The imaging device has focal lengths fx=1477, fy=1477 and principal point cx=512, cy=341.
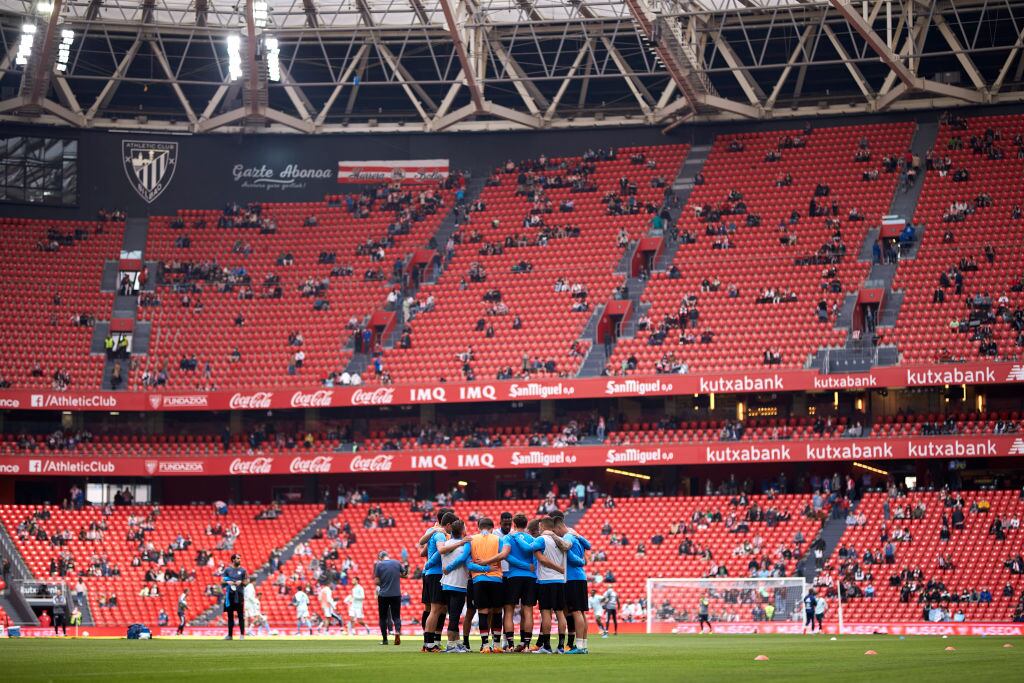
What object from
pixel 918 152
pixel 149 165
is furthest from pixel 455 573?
pixel 149 165

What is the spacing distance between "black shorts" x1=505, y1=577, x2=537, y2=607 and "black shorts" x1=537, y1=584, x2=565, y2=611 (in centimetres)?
13

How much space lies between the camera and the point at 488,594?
2109cm

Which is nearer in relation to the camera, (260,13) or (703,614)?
(703,614)

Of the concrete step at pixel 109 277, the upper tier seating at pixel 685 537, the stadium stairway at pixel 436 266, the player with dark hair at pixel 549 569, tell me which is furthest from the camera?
the concrete step at pixel 109 277

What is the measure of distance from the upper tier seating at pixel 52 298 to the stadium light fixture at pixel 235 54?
36.8ft

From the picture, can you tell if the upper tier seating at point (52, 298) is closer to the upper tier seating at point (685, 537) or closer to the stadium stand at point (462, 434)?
the stadium stand at point (462, 434)

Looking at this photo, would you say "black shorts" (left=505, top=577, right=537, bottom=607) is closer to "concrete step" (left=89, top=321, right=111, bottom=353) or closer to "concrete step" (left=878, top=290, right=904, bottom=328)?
"concrete step" (left=878, top=290, right=904, bottom=328)

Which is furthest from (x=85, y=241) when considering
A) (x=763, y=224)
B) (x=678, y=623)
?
(x=678, y=623)

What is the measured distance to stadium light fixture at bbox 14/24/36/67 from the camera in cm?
5438

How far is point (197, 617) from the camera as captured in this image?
162 ft

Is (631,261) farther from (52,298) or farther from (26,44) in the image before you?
(26,44)

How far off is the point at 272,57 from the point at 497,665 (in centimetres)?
4332

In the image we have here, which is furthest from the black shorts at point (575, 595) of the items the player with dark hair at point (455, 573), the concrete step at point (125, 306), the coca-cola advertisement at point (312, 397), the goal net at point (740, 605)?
the concrete step at point (125, 306)

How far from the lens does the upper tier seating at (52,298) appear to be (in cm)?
5841
